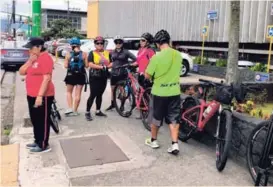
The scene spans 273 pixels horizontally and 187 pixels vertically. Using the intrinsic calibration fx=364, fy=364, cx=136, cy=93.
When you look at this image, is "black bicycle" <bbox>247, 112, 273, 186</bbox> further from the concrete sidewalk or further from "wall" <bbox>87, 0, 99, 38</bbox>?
"wall" <bbox>87, 0, 99, 38</bbox>

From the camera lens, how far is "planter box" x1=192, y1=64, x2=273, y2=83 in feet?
39.7

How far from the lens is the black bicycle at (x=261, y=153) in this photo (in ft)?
13.3

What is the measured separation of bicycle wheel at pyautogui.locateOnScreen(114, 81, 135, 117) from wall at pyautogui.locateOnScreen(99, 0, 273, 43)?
7.80 metres

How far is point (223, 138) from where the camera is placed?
4.79m

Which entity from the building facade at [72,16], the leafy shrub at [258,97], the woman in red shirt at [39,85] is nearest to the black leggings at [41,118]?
the woman in red shirt at [39,85]

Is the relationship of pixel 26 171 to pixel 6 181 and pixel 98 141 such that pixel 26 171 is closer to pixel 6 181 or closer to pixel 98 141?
pixel 6 181

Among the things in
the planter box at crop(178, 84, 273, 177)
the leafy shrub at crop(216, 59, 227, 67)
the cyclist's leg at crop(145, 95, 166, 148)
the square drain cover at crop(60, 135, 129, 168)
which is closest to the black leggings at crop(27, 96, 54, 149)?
the square drain cover at crop(60, 135, 129, 168)

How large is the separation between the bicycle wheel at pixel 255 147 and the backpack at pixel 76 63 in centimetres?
406

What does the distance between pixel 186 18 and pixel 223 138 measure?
14368mm

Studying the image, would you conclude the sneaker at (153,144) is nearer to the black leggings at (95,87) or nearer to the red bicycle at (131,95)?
the red bicycle at (131,95)

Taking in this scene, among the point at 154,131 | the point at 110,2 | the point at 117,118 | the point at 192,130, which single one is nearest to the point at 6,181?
the point at 154,131

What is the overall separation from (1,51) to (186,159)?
1518 cm

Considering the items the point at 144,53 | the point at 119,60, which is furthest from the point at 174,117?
the point at 119,60

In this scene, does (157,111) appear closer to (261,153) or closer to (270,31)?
(261,153)
